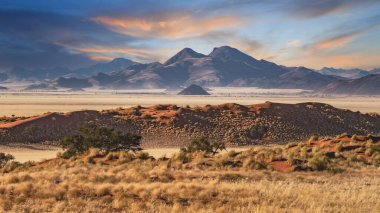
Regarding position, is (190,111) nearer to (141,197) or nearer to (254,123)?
(254,123)

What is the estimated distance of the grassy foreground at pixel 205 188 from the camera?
1204 centimetres

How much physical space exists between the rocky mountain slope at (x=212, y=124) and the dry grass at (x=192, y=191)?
32.1 m

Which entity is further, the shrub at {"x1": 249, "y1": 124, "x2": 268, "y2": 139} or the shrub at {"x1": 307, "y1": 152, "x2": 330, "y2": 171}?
the shrub at {"x1": 249, "y1": 124, "x2": 268, "y2": 139}

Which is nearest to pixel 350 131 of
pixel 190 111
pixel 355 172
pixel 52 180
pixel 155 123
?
pixel 190 111

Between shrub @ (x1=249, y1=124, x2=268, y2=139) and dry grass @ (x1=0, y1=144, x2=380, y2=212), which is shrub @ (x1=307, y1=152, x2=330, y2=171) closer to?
dry grass @ (x1=0, y1=144, x2=380, y2=212)

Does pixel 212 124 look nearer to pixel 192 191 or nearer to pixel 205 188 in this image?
pixel 205 188

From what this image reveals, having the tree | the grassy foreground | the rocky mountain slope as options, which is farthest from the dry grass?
the rocky mountain slope

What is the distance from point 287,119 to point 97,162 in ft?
150

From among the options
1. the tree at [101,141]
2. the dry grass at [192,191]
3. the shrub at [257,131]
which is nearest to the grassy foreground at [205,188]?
the dry grass at [192,191]

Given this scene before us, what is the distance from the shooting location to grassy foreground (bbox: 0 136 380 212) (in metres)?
12.0

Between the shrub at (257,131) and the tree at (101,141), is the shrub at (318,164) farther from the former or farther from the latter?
the shrub at (257,131)

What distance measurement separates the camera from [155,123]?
5869cm

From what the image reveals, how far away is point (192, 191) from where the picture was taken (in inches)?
551

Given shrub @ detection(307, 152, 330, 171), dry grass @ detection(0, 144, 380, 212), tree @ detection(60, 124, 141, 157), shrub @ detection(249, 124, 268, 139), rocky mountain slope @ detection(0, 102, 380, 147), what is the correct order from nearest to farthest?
dry grass @ detection(0, 144, 380, 212) → shrub @ detection(307, 152, 330, 171) → tree @ detection(60, 124, 141, 157) → rocky mountain slope @ detection(0, 102, 380, 147) → shrub @ detection(249, 124, 268, 139)
